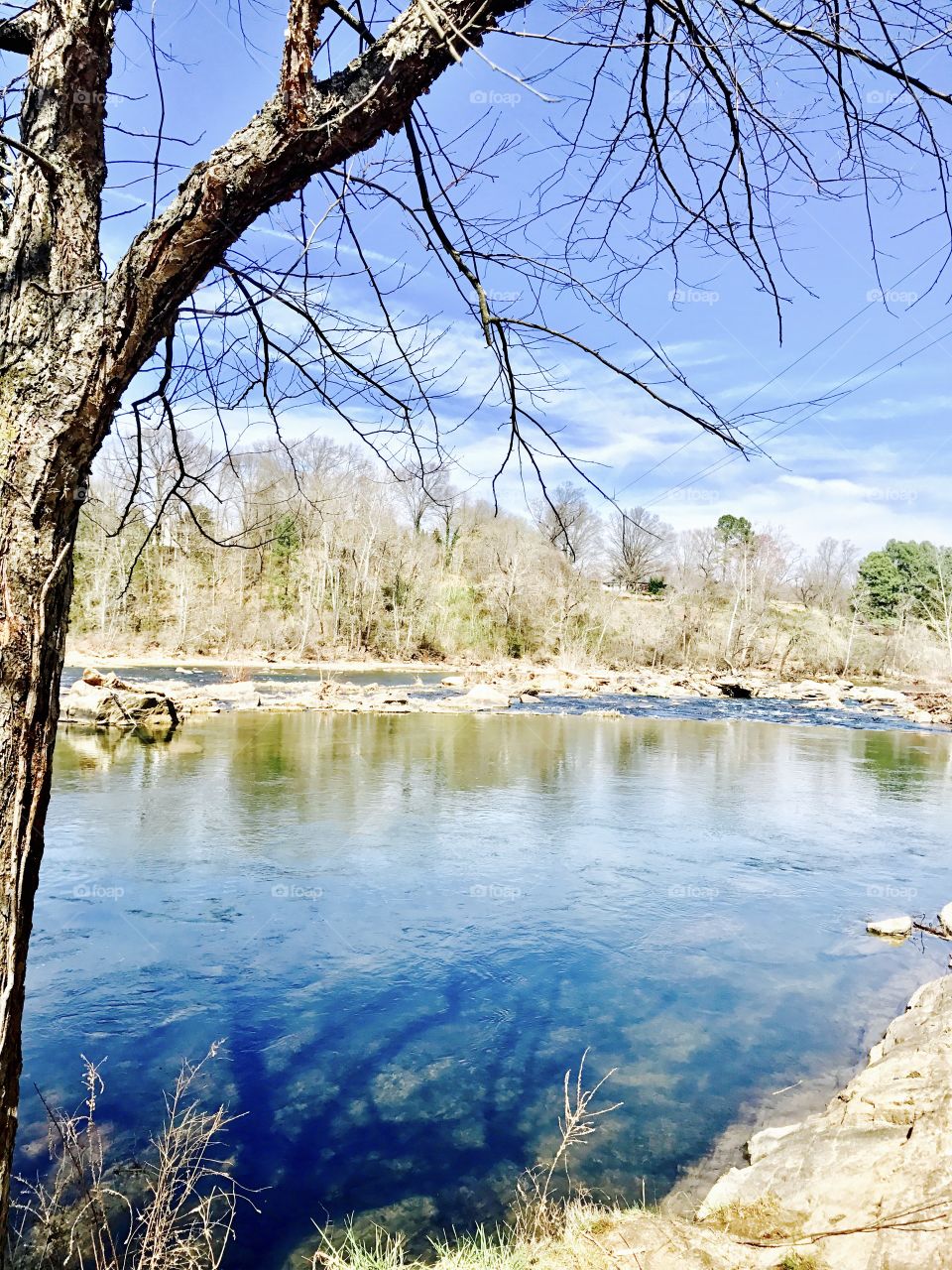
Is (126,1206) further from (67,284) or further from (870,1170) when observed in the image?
(67,284)

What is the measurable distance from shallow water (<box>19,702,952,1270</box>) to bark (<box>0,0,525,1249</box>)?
263 cm

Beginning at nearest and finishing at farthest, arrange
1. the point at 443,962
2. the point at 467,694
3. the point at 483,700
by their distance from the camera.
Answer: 1. the point at 443,962
2. the point at 483,700
3. the point at 467,694

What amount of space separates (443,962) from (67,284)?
5.35 metres

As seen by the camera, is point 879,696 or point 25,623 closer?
point 25,623

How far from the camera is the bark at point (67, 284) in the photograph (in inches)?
68.3

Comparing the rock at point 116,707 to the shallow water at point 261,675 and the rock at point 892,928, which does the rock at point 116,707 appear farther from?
the rock at point 892,928

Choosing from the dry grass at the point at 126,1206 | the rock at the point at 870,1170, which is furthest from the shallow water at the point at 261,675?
the rock at the point at 870,1170

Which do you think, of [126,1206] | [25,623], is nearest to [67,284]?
[25,623]

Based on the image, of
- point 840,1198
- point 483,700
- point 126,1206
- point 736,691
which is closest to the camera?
point 840,1198

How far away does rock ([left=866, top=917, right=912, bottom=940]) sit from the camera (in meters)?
6.69

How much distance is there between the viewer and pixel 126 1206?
336 centimetres

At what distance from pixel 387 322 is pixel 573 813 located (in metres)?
8.59

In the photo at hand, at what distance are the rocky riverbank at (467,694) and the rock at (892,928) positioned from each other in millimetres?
13697

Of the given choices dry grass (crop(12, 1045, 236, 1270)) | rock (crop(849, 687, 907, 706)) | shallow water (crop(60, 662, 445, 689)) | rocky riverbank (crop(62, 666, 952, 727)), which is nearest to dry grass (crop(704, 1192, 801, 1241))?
dry grass (crop(12, 1045, 236, 1270))
